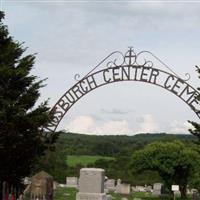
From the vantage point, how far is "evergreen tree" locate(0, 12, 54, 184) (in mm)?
19328

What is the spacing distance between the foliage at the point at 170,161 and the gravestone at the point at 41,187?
24186mm

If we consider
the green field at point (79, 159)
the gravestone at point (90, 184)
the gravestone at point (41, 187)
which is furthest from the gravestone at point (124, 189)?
the green field at point (79, 159)

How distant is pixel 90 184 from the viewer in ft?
77.1

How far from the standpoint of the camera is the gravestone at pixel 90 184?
23.4 meters

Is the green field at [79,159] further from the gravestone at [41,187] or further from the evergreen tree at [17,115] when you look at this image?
the evergreen tree at [17,115]

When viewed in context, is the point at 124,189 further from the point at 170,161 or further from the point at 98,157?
the point at 98,157

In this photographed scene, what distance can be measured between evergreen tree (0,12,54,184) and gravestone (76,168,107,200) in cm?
270

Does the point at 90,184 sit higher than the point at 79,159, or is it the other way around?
the point at 79,159

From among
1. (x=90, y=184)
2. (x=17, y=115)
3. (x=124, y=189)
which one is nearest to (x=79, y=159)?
(x=124, y=189)

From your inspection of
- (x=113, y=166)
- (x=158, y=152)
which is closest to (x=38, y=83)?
(x=158, y=152)

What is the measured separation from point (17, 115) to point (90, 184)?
5.66 meters

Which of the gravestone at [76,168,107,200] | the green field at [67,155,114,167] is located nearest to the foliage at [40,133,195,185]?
the green field at [67,155,114,167]

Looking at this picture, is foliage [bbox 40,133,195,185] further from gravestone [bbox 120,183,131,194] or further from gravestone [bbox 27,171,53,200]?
gravestone [bbox 27,171,53,200]

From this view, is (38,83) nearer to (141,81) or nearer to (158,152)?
(141,81)
